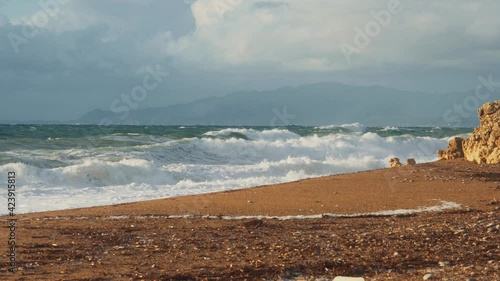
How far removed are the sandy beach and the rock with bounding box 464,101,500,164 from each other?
4.08 metres

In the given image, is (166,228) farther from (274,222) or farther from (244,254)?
(244,254)

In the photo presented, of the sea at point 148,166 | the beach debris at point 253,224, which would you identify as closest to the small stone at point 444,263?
the beach debris at point 253,224

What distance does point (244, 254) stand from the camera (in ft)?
25.7

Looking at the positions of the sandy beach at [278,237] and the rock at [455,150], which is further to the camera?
the rock at [455,150]

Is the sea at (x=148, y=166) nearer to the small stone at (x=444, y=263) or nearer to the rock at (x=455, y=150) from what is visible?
the rock at (x=455, y=150)

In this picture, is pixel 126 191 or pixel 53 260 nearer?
pixel 53 260

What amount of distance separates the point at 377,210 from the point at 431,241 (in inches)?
153

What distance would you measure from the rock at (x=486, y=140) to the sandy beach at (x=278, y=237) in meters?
4.08

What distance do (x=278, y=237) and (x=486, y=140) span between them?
41.4 feet

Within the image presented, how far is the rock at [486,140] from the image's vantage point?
1894 centimetres

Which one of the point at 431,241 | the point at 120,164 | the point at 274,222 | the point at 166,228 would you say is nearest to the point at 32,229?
the point at 166,228

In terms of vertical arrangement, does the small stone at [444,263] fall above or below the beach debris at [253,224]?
below

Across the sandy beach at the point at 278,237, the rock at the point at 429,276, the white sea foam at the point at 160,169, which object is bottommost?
the rock at the point at 429,276

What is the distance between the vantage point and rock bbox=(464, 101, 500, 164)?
746 inches
